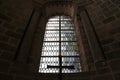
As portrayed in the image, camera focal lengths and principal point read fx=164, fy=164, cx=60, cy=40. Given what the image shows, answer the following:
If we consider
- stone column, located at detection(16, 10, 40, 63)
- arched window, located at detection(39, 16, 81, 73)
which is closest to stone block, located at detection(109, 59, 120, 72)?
arched window, located at detection(39, 16, 81, 73)

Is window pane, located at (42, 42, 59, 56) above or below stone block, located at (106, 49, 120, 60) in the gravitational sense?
above

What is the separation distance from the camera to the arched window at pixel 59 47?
15.5 ft

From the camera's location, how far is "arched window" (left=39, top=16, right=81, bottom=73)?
4.74 meters

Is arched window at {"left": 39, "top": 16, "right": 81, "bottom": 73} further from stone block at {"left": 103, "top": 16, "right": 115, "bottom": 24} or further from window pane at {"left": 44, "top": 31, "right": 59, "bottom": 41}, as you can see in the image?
stone block at {"left": 103, "top": 16, "right": 115, "bottom": 24}

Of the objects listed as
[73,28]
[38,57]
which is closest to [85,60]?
[38,57]

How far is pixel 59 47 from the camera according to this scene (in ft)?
18.1

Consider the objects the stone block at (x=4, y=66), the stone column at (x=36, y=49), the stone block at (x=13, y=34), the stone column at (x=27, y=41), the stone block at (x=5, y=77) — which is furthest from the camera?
the stone block at (x=13, y=34)

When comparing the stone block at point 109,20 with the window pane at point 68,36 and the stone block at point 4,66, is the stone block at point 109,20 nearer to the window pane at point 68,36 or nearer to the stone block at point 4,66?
the window pane at point 68,36

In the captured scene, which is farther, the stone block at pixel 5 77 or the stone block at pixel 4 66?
the stone block at pixel 4 66

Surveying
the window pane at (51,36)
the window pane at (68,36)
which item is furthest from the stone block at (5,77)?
the window pane at (68,36)

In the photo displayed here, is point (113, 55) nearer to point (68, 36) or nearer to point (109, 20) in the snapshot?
point (109, 20)

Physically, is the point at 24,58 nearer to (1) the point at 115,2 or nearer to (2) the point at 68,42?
(2) the point at 68,42

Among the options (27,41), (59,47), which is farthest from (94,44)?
(27,41)

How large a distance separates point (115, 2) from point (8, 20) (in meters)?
3.65
